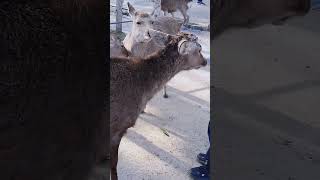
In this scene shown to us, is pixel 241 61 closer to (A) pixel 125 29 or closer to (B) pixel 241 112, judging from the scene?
(B) pixel 241 112

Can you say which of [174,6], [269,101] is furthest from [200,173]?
[174,6]

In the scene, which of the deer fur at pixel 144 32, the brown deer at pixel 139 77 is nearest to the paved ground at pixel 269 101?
the brown deer at pixel 139 77

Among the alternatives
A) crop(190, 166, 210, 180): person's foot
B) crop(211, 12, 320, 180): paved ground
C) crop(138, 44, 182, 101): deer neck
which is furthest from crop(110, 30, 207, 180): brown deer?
crop(211, 12, 320, 180): paved ground

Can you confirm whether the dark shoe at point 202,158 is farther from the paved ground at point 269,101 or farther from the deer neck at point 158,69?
the paved ground at point 269,101

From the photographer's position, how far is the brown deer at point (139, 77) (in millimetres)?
2410

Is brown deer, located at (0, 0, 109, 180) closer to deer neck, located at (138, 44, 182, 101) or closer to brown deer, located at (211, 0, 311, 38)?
brown deer, located at (211, 0, 311, 38)

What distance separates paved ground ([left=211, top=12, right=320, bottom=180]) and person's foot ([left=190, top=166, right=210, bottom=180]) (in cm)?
177

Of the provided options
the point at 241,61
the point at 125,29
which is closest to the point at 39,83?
the point at 241,61

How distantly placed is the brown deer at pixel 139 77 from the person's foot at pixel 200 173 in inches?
16.9

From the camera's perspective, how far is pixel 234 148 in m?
0.58

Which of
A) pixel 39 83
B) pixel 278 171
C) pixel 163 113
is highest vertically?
pixel 39 83

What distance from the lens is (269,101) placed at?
55cm

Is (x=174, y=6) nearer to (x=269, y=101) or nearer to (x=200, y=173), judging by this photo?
(x=200, y=173)

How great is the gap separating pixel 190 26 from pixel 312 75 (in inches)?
233
